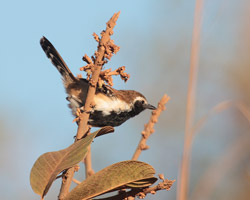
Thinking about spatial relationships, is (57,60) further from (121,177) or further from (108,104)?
(121,177)

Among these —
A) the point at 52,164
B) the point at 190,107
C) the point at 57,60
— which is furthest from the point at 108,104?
the point at 52,164

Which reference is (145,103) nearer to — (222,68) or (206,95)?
(206,95)

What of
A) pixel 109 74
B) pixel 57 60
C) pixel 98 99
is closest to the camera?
pixel 109 74

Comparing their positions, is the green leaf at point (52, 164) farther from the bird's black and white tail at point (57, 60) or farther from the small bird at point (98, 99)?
the small bird at point (98, 99)

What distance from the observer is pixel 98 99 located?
13.0 feet

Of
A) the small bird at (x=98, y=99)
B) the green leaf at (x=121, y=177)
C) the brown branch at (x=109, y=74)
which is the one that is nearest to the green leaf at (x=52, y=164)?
the green leaf at (x=121, y=177)

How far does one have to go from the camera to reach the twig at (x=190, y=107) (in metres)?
1.69

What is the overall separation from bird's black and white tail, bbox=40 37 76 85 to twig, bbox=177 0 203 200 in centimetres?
161

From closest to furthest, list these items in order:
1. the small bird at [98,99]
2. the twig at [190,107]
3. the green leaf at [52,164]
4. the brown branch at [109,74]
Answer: the green leaf at [52,164], the twig at [190,107], the brown branch at [109,74], the small bird at [98,99]

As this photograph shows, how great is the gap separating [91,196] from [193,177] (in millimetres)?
3845

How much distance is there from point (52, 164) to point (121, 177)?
231 millimetres

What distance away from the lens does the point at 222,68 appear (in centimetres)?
596

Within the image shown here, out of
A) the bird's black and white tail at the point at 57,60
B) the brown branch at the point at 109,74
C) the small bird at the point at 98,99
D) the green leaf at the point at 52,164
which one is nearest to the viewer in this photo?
the green leaf at the point at 52,164

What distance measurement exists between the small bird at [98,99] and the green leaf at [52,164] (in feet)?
7.60
